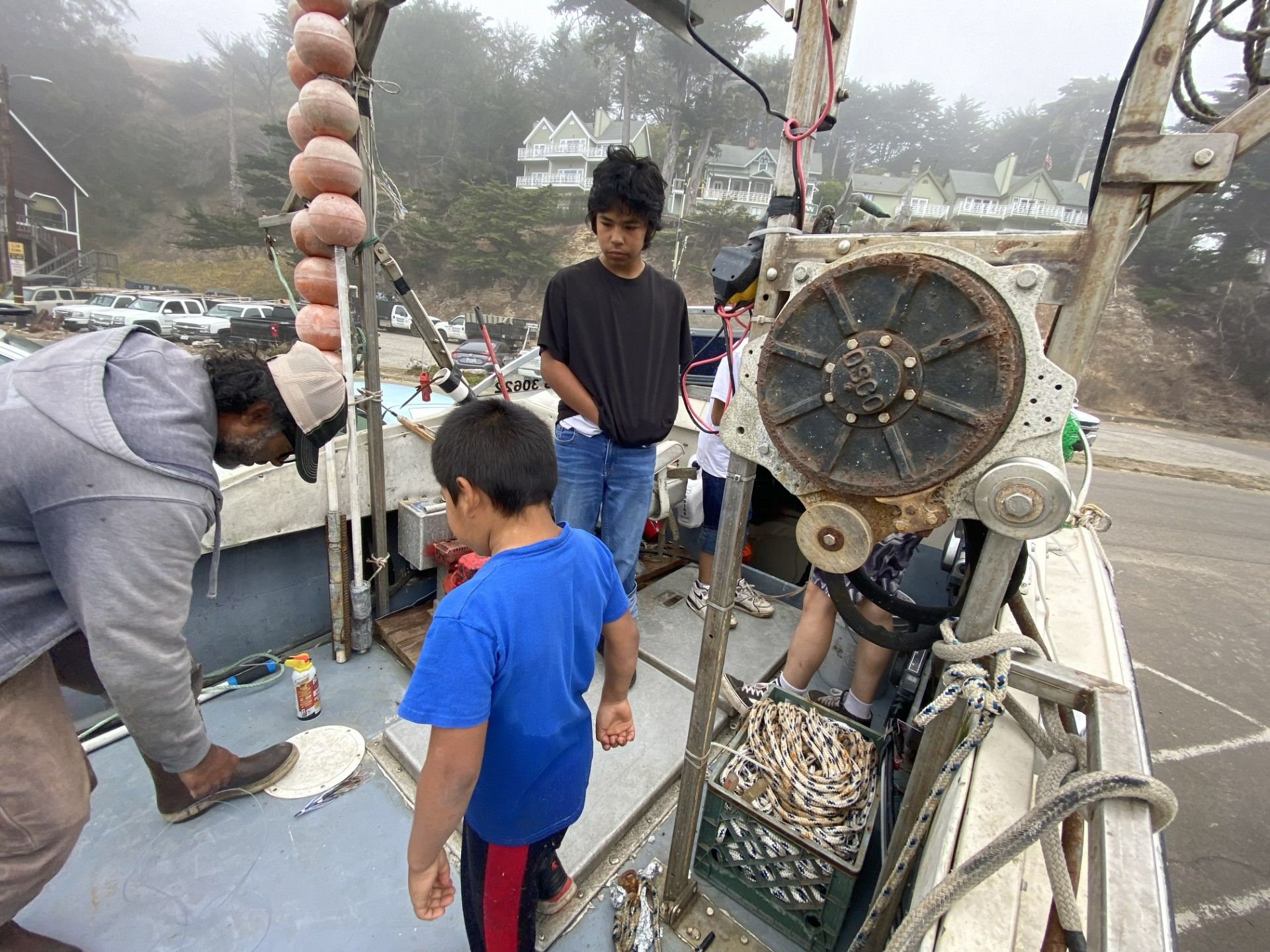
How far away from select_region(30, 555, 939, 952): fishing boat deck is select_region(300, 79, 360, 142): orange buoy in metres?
2.50

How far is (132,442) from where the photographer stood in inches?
50.4

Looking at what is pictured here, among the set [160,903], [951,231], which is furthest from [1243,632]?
[160,903]

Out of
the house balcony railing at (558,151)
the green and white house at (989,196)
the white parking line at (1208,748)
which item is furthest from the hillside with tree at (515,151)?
the white parking line at (1208,748)

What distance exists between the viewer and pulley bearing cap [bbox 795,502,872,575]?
1128 millimetres

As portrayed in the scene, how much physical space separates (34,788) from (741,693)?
2216 millimetres

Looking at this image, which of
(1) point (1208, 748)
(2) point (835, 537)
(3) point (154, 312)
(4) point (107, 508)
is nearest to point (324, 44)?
(4) point (107, 508)

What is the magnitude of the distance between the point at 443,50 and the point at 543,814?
57378 millimetres

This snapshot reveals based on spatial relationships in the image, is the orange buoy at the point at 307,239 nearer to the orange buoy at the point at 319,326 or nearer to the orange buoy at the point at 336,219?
the orange buoy at the point at 336,219

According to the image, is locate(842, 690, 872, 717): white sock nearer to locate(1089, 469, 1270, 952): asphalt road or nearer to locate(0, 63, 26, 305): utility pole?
locate(1089, 469, 1270, 952): asphalt road

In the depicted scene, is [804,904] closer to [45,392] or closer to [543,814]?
[543,814]

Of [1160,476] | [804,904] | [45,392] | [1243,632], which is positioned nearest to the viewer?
[45,392]

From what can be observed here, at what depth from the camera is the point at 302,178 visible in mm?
2314

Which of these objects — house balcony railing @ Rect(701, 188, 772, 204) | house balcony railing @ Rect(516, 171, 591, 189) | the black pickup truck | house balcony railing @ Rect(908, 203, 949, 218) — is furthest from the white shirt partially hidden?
house balcony railing @ Rect(908, 203, 949, 218)

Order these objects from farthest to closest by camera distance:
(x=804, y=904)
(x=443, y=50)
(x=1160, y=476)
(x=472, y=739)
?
1. (x=443, y=50)
2. (x=1160, y=476)
3. (x=804, y=904)
4. (x=472, y=739)
